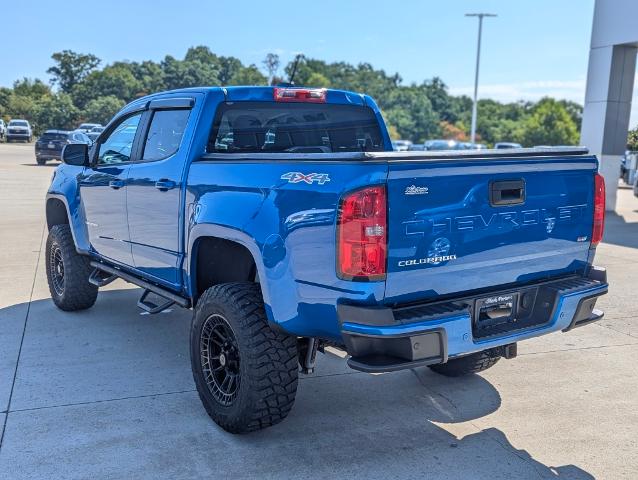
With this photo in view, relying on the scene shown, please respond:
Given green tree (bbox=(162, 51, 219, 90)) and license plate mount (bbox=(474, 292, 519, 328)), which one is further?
green tree (bbox=(162, 51, 219, 90))

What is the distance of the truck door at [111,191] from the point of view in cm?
499

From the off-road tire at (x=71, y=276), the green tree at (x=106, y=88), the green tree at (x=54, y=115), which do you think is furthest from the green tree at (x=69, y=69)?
the off-road tire at (x=71, y=276)

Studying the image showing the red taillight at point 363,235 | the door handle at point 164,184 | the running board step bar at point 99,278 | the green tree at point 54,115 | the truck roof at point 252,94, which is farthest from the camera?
the green tree at point 54,115

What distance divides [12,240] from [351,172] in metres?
8.68

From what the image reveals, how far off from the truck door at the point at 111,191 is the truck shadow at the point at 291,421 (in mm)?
819

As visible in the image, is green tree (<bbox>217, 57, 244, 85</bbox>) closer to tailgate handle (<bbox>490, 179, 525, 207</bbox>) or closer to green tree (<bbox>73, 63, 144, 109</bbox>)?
green tree (<bbox>73, 63, 144, 109</bbox>)

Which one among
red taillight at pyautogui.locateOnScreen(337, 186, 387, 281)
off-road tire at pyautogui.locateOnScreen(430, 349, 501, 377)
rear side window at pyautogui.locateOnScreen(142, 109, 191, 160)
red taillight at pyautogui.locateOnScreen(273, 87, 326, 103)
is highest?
red taillight at pyautogui.locateOnScreen(273, 87, 326, 103)

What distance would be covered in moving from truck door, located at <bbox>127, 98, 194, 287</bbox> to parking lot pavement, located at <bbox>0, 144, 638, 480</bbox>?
0.83 m

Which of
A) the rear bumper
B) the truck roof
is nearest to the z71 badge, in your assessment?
the rear bumper

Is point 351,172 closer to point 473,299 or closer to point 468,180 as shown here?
point 468,180

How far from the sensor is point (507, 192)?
336cm

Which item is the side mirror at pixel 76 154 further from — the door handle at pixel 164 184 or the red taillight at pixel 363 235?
the red taillight at pixel 363 235

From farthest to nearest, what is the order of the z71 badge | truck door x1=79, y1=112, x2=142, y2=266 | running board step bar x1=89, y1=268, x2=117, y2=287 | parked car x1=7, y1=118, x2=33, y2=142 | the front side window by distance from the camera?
parked car x1=7, y1=118, x2=33, y2=142 < running board step bar x1=89, y1=268, x2=117, y2=287 < the front side window < truck door x1=79, y1=112, x2=142, y2=266 < the z71 badge

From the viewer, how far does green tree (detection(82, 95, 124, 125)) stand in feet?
A: 237
